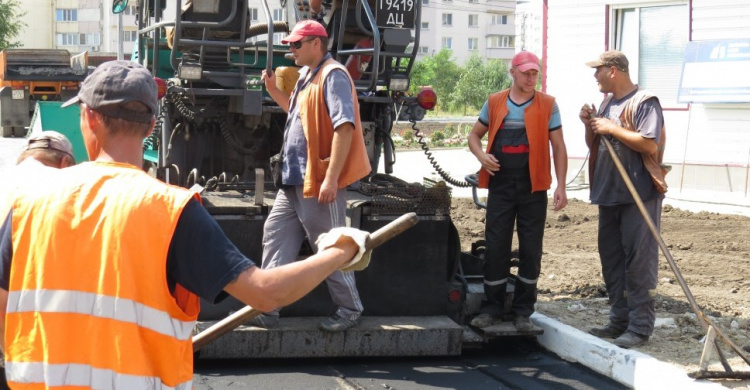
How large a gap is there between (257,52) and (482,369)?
3.07 meters

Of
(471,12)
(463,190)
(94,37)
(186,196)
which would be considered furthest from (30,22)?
(186,196)

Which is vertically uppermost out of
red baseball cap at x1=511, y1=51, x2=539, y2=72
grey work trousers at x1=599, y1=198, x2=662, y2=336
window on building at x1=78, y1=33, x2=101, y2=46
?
window on building at x1=78, y1=33, x2=101, y2=46

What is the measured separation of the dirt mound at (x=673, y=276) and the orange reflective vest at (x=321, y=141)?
193cm

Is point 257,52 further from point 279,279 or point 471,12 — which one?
point 471,12

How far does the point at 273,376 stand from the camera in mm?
5992

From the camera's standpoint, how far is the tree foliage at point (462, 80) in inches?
2795

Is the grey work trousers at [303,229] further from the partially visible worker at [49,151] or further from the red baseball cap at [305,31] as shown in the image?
the partially visible worker at [49,151]

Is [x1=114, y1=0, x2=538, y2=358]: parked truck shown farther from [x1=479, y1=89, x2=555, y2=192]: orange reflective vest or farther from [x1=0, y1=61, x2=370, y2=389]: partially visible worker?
[x1=0, y1=61, x2=370, y2=389]: partially visible worker

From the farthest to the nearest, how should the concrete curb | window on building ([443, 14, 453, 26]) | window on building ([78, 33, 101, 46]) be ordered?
window on building ([443, 14, 453, 26]), window on building ([78, 33, 101, 46]), the concrete curb

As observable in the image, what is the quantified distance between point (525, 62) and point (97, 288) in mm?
4699

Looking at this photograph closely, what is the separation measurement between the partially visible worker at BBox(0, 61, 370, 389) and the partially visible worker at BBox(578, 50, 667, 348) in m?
4.23

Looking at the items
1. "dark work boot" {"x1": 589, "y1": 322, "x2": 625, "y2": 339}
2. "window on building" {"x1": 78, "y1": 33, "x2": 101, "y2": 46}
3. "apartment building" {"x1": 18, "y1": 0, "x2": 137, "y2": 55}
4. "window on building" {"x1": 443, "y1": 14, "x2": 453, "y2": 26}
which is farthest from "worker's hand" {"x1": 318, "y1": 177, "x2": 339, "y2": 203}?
"window on building" {"x1": 443, "y1": 14, "x2": 453, "y2": 26}

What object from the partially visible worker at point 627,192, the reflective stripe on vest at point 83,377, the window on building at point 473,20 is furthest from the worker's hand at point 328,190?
the window on building at point 473,20

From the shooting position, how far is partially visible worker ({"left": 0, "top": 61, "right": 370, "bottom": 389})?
8.16 ft
